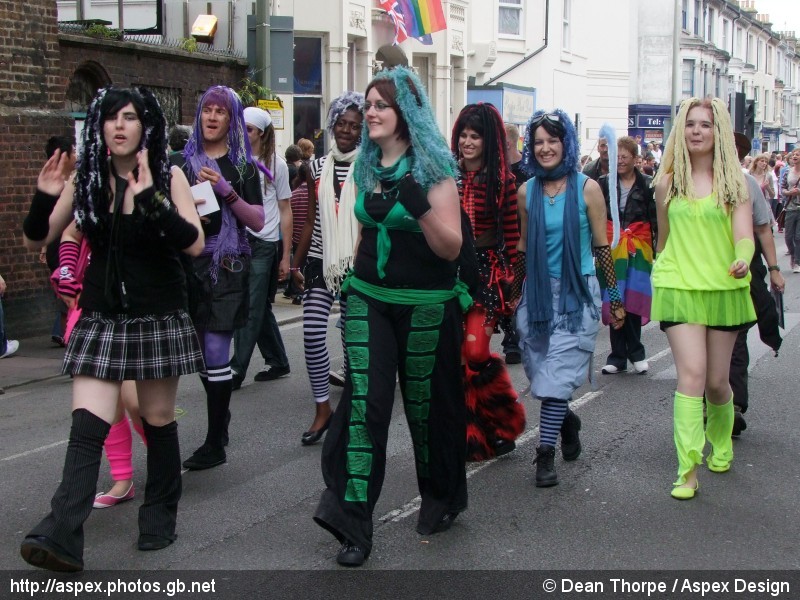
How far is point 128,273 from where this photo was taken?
476 centimetres

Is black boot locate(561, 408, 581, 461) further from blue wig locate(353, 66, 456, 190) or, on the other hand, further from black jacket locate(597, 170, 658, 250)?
black jacket locate(597, 170, 658, 250)

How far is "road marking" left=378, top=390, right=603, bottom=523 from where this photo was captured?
542 centimetres

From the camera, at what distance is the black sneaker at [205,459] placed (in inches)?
251

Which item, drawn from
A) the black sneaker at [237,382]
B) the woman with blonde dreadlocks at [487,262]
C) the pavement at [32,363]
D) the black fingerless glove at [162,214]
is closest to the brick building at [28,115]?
the pavement at [32,363]

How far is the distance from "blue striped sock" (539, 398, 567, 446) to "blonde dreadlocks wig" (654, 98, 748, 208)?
4.00 feet

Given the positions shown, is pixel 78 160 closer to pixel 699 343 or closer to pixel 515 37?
pixel 699 343

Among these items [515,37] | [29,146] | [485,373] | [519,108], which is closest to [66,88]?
[29,146]

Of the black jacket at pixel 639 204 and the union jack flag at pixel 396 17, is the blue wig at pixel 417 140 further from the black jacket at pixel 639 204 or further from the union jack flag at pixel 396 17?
the union jack flag at pixel 396 17

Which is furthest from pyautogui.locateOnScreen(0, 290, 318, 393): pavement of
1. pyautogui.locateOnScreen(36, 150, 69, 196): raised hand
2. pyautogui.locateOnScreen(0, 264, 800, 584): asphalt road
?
pyautogui.locateOnScreen(36, 150, 69, 196): raised hand

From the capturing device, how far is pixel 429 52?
82.6ft

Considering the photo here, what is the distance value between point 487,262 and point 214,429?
180cm

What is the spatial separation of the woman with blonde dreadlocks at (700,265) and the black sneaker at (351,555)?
1815 millimetres

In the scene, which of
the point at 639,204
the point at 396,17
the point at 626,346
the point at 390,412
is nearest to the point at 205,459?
the point at 390,412

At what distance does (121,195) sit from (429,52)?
21.1 meters
